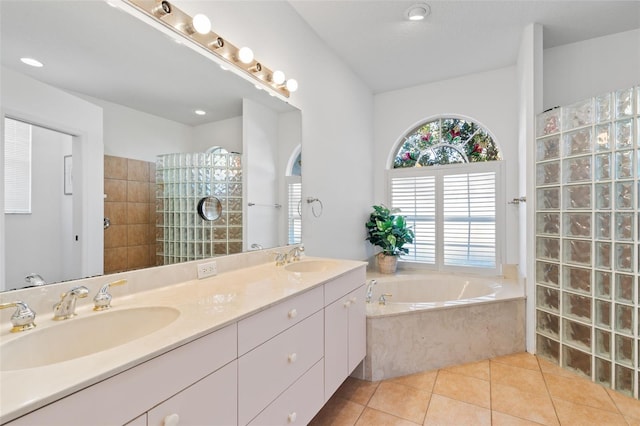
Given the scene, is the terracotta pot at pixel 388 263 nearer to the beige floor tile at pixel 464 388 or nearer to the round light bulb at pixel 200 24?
the beige floor tile at pixel 464 388

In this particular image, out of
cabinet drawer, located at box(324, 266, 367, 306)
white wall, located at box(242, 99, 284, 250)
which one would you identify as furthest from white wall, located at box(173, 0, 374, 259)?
cabinet drawer, located at box(324, 266, 367, 306)

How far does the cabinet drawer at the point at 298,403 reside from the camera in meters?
1.20

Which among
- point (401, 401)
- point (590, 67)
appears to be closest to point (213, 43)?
point (401, 401)

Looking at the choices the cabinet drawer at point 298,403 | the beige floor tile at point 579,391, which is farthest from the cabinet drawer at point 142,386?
the beige floor tile at point 579,391

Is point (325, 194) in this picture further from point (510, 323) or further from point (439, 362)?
point (510, 323)

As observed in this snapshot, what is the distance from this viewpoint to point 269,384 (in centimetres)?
119

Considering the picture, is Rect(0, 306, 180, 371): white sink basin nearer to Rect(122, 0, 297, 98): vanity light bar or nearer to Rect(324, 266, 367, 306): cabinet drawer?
Rect(324, 266, 367, 306): cabinet drawer

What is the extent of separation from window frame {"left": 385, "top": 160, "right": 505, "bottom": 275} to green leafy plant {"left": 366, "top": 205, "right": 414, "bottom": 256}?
0.32 metres

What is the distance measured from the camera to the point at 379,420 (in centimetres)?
174

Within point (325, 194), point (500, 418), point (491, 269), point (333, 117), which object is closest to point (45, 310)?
point (325, 194)

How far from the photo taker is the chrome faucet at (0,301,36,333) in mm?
875

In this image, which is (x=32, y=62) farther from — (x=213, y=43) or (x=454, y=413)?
(x=454, y=413)

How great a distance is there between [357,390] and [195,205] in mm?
1595

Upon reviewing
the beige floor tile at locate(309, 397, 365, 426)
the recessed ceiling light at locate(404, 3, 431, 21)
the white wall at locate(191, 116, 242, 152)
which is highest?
the recessed ceiling light at locate(404, 3, 431, 21)
